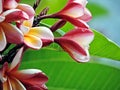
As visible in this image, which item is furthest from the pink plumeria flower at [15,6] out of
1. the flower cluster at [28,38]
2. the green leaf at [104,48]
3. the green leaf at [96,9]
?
the green leaf at [96,9]

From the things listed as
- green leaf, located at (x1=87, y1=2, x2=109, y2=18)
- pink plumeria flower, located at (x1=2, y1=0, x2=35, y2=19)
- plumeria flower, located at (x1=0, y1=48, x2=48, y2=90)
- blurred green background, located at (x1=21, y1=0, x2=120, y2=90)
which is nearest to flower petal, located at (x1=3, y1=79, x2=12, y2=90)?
plumeria flower, located at (x1=0, y1=48, x2=48, y2=90)

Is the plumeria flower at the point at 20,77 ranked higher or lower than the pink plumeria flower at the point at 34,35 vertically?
lower

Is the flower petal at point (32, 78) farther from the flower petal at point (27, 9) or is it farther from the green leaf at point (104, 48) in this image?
the green leaf at point (104, 48)

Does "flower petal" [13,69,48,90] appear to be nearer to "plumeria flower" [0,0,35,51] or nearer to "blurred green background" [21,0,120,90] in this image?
"plumeria flower" [0,0,35,51]

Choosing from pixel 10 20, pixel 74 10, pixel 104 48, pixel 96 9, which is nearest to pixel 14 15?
pixel 10 20

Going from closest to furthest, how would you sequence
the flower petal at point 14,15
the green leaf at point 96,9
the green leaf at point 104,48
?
the flower petal at point 14,15, the green leaf at point 104,48, the green leaf at point 96,9

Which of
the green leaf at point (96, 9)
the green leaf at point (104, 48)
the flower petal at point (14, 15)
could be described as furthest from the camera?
the green leaf at point (96, 9)

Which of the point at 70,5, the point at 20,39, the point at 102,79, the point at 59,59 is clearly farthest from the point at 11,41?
the point at 102,79

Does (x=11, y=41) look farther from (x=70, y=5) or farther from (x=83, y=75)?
(x=83, y=75)
